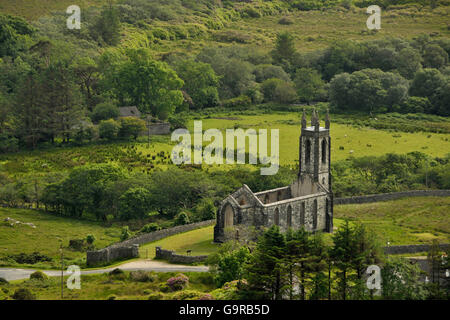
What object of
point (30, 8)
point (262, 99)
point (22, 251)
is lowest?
point (22, 251)

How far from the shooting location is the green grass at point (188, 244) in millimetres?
72000

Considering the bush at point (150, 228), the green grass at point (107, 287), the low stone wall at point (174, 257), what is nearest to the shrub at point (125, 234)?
the bush at point (150, 228)

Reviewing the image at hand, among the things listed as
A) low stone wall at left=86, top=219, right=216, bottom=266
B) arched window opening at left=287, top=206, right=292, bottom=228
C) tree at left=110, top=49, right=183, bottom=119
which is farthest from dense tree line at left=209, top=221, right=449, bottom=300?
tree at left=110, top=49, right=183, bottom=119

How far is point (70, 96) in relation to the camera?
406 feet

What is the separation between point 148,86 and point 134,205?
51522mm

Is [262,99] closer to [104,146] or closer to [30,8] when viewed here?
[104,146]

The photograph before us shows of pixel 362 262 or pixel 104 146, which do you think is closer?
pixel 362 262

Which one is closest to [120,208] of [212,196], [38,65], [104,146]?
[212,196]

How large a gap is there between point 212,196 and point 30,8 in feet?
371

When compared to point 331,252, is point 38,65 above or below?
above

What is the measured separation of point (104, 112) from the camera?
129125mm

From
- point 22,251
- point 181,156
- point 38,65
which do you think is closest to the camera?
point 22,251

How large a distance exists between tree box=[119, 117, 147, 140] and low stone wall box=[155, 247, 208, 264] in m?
54.9

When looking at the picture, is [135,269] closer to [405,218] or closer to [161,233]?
[161,233]
